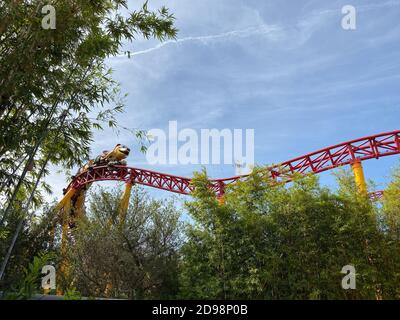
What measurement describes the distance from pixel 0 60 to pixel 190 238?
8.81 meters

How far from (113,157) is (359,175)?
1437 cm

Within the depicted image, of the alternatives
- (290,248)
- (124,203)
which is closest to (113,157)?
(124,203)

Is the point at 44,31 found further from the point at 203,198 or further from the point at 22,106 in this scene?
the point at 203,198

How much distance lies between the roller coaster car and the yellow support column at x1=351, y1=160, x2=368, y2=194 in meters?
13.0

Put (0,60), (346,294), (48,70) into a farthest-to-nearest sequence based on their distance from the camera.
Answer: (346,294), (48,70), (0,60)

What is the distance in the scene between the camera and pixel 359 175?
46.5 feet

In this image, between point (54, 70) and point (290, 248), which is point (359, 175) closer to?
point (290, 248)

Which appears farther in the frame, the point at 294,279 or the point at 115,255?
the point at 115,255

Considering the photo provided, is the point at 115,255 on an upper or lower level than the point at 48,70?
lower

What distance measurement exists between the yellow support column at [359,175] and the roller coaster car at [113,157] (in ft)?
42.6

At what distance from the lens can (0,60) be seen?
556cm

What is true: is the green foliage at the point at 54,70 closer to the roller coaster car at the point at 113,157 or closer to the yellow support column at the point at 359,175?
the yellow support column at the point at 359,175
